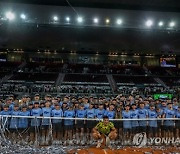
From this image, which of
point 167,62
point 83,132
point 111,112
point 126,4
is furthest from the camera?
point 167,62

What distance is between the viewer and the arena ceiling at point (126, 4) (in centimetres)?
2714

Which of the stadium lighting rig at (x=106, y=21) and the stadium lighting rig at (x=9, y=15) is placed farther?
the stadium lighting rig at (x=106, y=21)

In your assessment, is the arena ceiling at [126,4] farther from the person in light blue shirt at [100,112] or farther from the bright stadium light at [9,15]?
the person in light blue shirt at [100,112]

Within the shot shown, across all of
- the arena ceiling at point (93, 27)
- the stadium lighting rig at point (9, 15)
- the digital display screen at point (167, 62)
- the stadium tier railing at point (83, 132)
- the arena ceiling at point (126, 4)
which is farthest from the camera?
the digital display screen at point (167, 62)

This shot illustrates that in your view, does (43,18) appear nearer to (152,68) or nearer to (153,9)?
(153,9)

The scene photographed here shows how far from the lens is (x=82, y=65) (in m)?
40.8

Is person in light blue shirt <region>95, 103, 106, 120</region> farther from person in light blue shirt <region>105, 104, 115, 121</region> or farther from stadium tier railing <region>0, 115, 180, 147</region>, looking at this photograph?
stadium tier railing <region>0, 115, 180, 147</region>

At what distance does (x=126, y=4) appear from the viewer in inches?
1102

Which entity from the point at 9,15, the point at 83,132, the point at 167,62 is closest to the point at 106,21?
the point at 9,15

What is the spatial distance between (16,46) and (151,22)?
19.8 meters

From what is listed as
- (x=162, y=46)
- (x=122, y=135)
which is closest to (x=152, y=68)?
(x=162, y=46)

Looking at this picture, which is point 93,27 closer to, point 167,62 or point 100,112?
point 167,62

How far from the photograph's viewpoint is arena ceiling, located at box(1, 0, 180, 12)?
89.0ft

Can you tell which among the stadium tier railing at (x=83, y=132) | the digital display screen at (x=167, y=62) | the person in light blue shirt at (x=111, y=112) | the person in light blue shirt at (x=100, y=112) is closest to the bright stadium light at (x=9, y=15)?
the stadium tier railing at (x=83, y=132)
